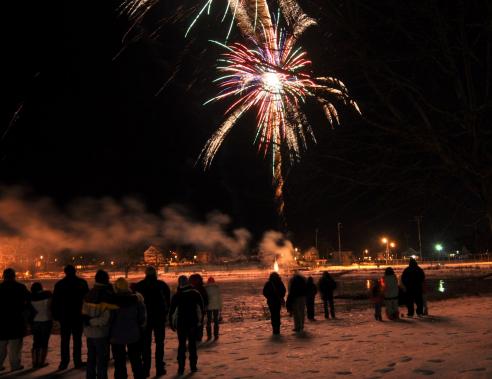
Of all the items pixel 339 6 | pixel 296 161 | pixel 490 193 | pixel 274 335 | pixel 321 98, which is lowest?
pixel 274 335

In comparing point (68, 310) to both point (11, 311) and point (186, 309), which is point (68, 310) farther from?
point (186, 309)

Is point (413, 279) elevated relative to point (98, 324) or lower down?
elevated

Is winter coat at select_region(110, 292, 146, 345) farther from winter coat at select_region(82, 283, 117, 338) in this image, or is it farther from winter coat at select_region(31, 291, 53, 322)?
winter coat at select_region(31, 291, 53, 322)

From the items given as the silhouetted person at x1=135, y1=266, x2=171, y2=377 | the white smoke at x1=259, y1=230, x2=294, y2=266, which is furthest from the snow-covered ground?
the white smoke at x1=259, y1=230, x2=294, y2=266

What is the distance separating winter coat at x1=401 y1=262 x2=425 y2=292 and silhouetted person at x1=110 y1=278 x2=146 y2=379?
893cm

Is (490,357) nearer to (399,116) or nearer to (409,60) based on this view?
(399,116)

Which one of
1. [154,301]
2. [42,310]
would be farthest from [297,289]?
[42,310]

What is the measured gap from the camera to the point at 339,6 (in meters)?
7.18

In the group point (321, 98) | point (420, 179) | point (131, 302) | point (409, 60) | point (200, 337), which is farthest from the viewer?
point (200, 337)

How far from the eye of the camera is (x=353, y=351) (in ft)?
29.4

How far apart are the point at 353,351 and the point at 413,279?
5.55 m

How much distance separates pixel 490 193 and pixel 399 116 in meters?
1.94

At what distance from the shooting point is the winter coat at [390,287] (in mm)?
13133

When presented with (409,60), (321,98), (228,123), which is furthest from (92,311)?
(228,123)
